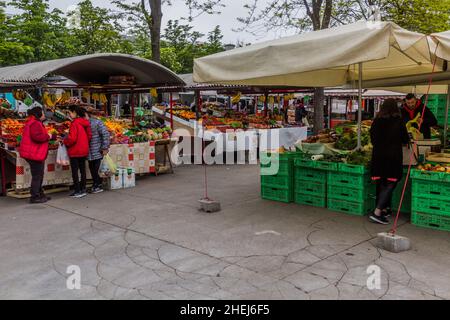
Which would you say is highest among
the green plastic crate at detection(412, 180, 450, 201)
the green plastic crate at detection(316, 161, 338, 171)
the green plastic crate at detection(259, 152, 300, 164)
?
the green plastic crate at detection(259, 152, 300, 164)

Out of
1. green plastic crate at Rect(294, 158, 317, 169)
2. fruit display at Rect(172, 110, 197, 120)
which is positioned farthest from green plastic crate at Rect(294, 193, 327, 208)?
fruit display at Rect(172, 110, 197, 120)

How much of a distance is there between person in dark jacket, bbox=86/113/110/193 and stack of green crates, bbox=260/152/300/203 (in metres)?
3.26

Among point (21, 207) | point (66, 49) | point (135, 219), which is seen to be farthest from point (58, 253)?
point (66, 49)

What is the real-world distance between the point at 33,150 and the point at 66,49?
2453cm

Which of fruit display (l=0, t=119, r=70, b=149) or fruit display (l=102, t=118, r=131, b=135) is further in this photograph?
fruit display (l=102, t=118, r=131, b=135)

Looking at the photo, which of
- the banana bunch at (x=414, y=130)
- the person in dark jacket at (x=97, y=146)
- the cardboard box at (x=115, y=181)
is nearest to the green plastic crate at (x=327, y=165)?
the banana bunch at (x=414, y=130)

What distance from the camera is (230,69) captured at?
6.26 meters

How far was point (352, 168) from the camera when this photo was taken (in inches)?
259

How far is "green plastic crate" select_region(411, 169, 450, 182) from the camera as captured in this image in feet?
18.6

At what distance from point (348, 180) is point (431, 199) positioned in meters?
1.22

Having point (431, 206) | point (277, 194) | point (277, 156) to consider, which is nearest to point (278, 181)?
point (277, 194)

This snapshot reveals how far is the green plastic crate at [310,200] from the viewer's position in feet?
23.5

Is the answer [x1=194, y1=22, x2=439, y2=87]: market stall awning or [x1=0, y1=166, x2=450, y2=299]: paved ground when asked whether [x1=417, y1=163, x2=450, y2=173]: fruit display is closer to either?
[x1=0, y1=166, x2=450, y2=299]: paved ground
